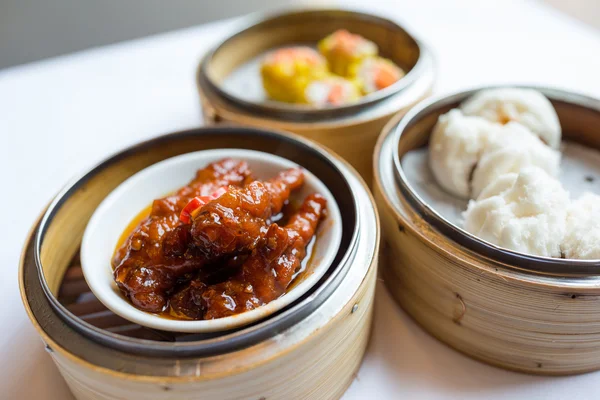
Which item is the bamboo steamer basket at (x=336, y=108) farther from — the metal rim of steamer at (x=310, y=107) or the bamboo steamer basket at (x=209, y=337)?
the bamboo steamer basket at (x=209, y=337)

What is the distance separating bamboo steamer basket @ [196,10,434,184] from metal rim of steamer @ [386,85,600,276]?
0.53 ft

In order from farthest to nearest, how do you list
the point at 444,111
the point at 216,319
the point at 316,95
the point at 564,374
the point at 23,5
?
the point at 23,5 → the point at 316,95 → the point at 444,111 → the point at 564,374 → the point at 216,319

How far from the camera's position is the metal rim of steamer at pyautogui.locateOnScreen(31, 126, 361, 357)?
94cm

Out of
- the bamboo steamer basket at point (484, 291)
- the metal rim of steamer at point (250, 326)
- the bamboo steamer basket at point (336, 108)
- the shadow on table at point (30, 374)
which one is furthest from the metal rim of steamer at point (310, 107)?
the shadow on table at point (30, 374)

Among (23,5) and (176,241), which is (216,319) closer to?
(176,241)

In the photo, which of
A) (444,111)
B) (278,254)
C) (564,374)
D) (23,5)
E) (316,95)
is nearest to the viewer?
(278,254)

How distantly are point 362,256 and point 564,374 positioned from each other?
60 centimetres

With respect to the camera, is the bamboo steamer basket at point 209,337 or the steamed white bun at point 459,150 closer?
the bamboo steamer basket at point 209,337

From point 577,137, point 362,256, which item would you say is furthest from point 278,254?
point 577,137

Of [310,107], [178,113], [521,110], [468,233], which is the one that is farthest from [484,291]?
[178,113]

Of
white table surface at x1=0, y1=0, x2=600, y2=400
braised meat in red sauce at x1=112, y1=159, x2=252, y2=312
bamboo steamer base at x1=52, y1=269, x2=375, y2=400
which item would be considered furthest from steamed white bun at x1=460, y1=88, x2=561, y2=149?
braised meat in red sauce at x1=112, y1=159, x2=252, y2=312

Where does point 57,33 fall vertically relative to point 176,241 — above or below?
below

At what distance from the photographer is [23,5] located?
337 centimetres

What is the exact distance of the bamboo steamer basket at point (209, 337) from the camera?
3.07 feet
